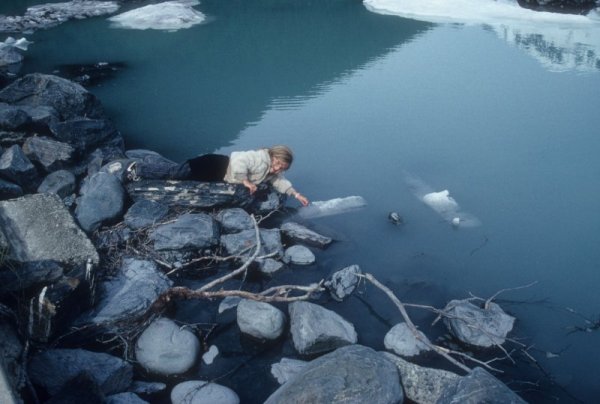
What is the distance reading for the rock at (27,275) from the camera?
3127mm

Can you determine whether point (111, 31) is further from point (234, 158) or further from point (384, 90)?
point (234, 158)

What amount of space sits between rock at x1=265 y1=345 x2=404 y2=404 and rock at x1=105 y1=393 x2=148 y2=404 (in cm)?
90

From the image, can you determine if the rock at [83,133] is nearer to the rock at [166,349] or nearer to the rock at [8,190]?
the rock at [8,190]

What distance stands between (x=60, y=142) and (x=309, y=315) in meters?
4.22

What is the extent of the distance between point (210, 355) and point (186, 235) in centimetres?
132

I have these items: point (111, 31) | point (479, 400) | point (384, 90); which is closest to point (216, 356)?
point (479, 400)

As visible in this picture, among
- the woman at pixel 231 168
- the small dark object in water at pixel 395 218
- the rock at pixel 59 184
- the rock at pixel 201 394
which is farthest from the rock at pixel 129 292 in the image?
the small dark object in water at pixel 395 218

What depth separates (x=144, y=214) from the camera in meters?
4.65

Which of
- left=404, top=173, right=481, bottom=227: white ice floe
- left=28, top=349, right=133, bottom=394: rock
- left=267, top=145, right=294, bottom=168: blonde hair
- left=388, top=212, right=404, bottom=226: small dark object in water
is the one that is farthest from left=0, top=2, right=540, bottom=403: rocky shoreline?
left=404, top=173, right=481, bottom=227: white ice floe

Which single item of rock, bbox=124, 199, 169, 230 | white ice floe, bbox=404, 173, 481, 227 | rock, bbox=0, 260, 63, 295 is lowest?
white ice floe, bbox=404, 173, 481, 227

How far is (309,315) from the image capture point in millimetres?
3611

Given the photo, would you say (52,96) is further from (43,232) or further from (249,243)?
(249,243)

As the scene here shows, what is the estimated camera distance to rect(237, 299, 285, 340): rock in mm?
3631

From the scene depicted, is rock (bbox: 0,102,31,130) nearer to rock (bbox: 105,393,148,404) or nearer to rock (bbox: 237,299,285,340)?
rock (bbox: 237,299,285,340)
